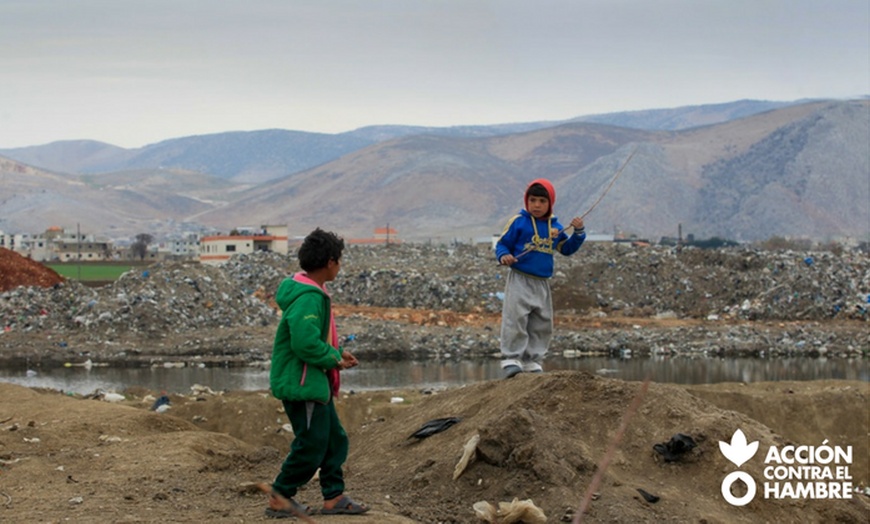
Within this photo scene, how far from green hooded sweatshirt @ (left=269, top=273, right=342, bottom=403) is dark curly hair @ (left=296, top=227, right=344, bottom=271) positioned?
3.6 inches

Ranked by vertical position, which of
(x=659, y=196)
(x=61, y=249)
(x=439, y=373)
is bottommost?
(x=439, y=373)

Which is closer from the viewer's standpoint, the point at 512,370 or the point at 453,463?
the point at 453,463

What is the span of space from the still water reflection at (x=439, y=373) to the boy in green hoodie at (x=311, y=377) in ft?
36.4

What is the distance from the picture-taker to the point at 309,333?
582 cm

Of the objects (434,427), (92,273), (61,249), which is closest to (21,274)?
(92,273)

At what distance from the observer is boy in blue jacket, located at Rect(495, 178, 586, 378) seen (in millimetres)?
8852

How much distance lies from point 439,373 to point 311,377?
1445 cm

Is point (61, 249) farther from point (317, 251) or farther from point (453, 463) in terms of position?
point (317, 251)

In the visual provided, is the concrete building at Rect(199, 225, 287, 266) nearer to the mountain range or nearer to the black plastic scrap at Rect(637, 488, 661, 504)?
the black plastic scrap at Rect(637, 488, 661, 504)

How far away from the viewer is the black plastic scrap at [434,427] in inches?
307

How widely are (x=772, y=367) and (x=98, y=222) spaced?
565ft

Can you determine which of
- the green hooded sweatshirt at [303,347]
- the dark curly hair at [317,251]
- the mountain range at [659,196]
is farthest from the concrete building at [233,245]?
the mountain range at [659,196]

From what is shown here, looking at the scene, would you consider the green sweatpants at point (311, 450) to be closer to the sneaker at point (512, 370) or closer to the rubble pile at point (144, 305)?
the sneaker at point (512, 370)

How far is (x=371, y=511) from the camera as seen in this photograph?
6.04 m
